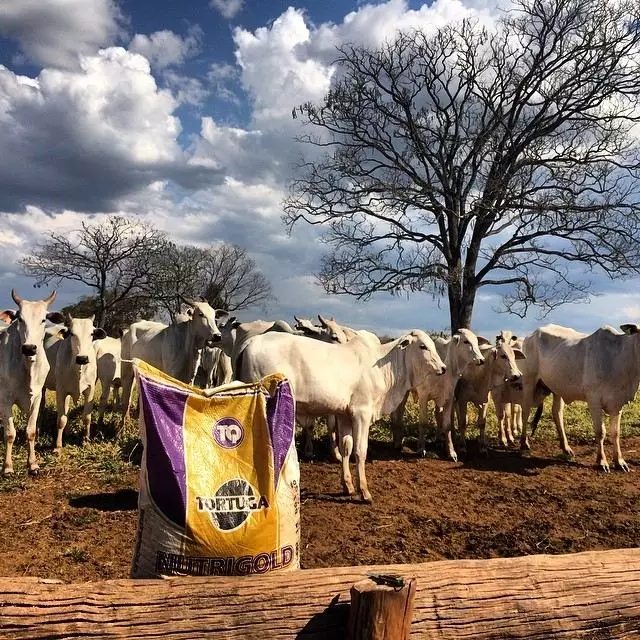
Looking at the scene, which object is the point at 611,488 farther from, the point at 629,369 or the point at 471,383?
the point at 471,383

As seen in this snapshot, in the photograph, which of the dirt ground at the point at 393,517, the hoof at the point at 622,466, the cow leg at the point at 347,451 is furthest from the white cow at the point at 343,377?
the hoof at the point at 622,466

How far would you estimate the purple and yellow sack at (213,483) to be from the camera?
10.4 feet

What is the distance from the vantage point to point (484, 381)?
10.5 m

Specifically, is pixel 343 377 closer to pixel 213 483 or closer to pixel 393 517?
pixel 393 517

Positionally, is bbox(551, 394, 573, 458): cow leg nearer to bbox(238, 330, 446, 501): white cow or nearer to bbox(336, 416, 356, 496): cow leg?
bbox(238, 330, 446, 501): white cow

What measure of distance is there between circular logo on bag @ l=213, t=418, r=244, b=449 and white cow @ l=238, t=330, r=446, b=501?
10.9 feet

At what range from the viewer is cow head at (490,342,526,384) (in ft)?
31.8

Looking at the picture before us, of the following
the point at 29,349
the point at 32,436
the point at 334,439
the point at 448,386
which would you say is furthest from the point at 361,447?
the point at 32,436

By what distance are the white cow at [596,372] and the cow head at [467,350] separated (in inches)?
51.9

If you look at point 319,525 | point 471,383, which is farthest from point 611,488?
point 319,525

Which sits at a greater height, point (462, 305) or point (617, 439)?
point (462, 305)

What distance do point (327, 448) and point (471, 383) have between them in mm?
2691

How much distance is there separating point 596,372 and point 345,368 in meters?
4.43

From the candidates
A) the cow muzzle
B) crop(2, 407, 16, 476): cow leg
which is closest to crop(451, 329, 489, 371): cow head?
the cow muzzle
